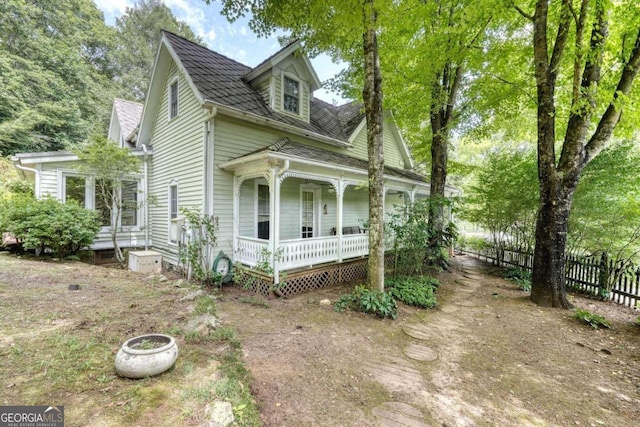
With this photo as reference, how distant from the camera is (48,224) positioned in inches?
289

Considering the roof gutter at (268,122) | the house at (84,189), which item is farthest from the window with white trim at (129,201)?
the roof gutter at (268,122)

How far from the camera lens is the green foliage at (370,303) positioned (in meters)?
5.15

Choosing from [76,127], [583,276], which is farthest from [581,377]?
[76,127]

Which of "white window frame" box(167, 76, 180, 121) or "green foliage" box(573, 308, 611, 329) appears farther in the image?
"white window frame" box(167, 76, 180, 121)

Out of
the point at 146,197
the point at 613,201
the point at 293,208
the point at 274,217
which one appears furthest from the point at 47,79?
the point at 613,201

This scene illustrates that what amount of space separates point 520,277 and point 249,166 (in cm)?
934

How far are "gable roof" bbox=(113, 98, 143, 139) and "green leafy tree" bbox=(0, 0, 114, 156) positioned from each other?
7.75m

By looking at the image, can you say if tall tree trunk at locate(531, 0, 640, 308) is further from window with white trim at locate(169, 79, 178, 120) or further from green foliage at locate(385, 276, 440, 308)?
window with white trim at locate(169, 79, 178, 120)

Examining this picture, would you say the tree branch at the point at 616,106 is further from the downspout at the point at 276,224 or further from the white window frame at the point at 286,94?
the white window frame at the point at 286,94

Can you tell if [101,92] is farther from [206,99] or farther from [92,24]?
[206,99]

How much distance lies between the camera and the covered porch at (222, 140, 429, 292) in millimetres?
6297

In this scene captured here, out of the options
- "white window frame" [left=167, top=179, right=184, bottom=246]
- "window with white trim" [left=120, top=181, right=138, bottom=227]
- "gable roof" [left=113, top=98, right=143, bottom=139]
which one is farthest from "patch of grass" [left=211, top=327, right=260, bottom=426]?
"gable roof" [left=113, top=98, right=143, bottom=139]

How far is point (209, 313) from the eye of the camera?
4.77 meters

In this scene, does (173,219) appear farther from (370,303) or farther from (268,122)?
(370,303)
